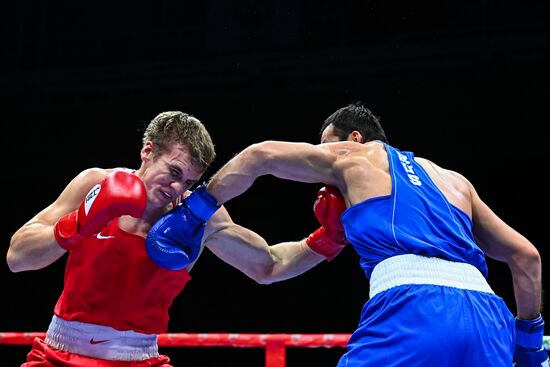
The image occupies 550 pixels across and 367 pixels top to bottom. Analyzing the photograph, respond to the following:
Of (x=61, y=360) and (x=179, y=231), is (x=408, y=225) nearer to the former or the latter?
(x=179, y=231)

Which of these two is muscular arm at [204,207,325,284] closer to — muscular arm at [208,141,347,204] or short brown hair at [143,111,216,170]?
short brown hair at [143,111,216,170]

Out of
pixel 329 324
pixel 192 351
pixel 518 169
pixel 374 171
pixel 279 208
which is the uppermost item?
pixel 374 171

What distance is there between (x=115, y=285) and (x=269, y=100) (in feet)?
15.6

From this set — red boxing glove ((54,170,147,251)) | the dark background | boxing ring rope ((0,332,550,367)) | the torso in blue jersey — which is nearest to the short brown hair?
red boxing glove ((54,170,147,251))

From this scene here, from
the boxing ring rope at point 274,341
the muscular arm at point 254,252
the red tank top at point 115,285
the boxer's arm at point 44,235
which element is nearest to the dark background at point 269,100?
the boxing ring rope at point 274,341

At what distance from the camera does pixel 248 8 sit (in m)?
7.10

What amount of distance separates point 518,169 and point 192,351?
3.69 m

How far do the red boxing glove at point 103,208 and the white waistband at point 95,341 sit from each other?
0.93ft

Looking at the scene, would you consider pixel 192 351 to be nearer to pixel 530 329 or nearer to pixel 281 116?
pixel 281 116

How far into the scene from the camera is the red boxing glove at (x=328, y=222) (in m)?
2.41

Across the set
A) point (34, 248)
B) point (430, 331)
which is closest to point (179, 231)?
point (34, 248)

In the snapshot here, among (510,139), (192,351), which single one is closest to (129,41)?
(192,351)

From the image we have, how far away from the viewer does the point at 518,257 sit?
237cm

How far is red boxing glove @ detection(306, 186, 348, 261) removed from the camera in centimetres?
241
